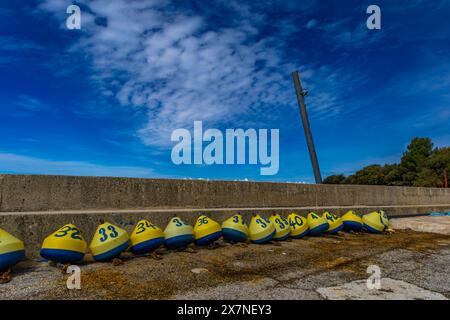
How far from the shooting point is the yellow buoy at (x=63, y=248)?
4359mm

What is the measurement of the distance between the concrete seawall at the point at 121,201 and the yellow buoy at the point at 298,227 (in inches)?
35.1

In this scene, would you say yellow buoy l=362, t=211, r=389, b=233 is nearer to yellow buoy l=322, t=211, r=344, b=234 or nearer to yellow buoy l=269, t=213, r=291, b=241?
yellow buoy l=322, t=211, r=344, b=234

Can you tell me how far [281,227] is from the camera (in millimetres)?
7051

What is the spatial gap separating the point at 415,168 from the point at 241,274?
5261 centimetres

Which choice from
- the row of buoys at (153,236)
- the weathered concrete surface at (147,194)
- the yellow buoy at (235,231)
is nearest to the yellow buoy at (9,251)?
the row of buoys at (153,236)

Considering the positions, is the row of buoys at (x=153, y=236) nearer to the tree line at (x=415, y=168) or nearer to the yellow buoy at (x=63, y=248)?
the yellow buoy at (x=63, y=248)

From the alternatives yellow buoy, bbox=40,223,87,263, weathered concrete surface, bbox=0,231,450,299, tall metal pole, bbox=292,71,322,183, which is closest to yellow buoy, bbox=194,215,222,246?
weathered concrete surface, bbox=0,231,450,299

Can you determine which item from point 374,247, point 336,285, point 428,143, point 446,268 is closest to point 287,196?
point 374,247

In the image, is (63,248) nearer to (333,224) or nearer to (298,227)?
(298,227)

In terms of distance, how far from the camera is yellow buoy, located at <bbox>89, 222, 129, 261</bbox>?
15.4ft

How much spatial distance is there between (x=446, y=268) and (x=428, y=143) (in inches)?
2153

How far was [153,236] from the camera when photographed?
17.0 feet

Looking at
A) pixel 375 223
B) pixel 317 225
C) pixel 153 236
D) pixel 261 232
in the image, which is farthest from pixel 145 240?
pixel 375 223

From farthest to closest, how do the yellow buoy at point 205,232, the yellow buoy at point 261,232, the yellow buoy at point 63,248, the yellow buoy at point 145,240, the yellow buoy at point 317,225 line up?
the yellow buoy at point 317,225 → the yellow buoy at point 261,232 → the yellow buoy at point 205,232 → the yellow buoy at point 145,240 → the yellow buoy at point 63,248
